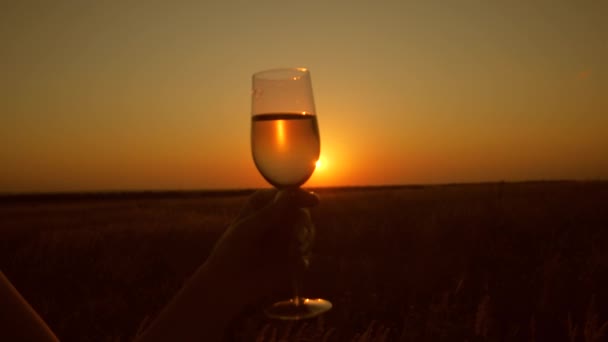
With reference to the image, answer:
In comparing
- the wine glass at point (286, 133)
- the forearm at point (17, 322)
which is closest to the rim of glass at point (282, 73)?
the wine glass at point (286, 133)

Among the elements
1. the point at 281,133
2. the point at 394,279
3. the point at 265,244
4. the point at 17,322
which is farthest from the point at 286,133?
the point at 394,279

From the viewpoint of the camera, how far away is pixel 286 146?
5.50 ft

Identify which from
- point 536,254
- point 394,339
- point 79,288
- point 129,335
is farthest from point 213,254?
point 536,254

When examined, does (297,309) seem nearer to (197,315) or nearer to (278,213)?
(278,213)

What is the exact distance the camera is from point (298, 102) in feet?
5.89

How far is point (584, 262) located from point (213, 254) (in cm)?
489

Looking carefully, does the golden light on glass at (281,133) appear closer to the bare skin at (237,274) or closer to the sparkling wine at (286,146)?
the sparkling wine at (286,146)

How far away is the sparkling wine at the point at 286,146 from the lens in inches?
66.2

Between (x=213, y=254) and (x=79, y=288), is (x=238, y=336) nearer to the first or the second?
(x=213, y=254)

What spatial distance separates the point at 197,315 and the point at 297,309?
67 centimetres

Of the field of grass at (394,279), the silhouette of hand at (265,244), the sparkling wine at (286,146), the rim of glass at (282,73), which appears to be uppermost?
the rim of glass at (282,73)

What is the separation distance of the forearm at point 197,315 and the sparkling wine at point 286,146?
509 millimetres

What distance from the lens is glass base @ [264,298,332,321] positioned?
5.96 feet

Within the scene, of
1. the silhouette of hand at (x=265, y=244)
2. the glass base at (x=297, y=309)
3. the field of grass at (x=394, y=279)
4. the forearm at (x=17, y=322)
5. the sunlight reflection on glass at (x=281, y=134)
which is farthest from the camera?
the field of grass at (x=394, y=279)
